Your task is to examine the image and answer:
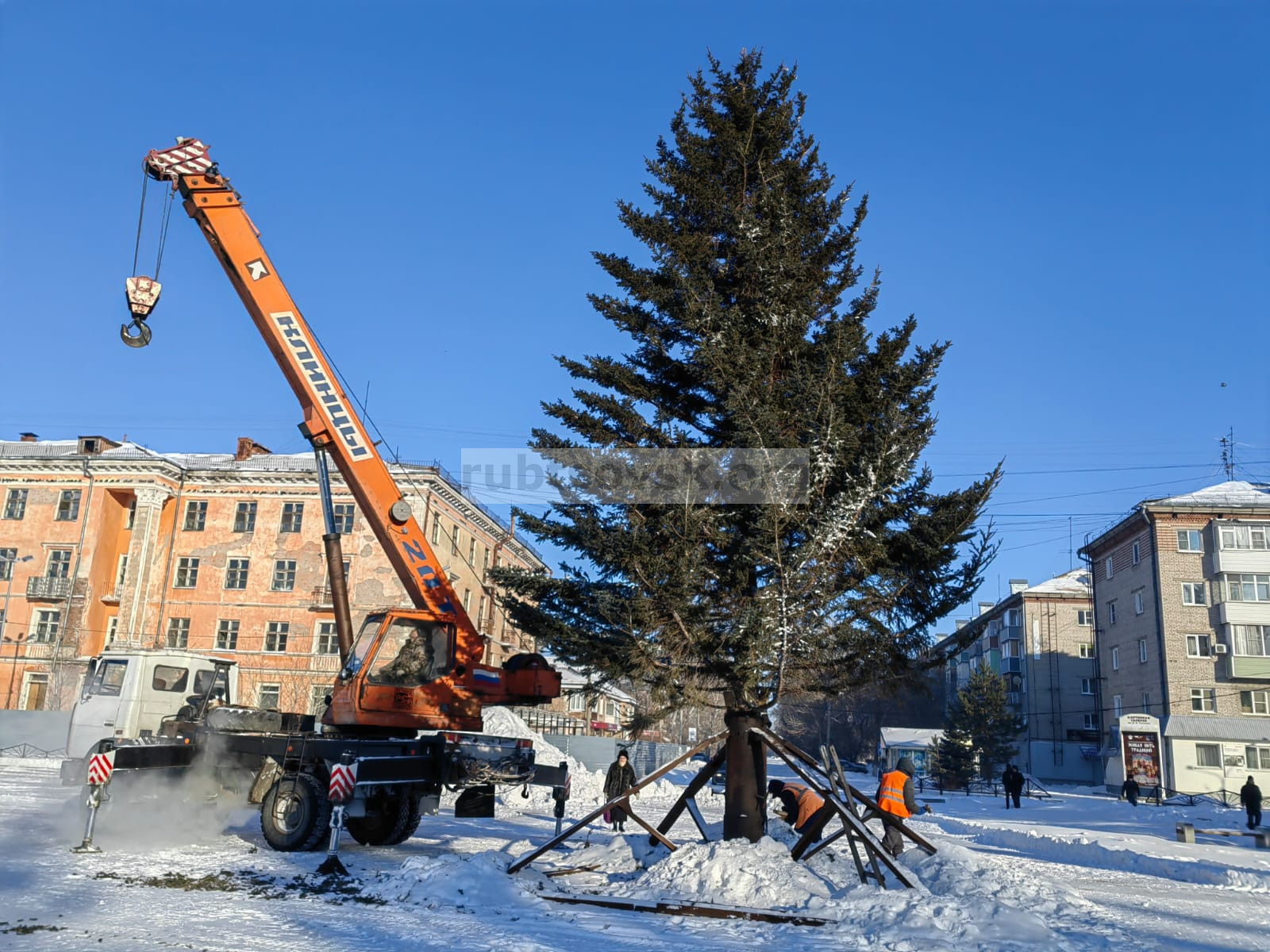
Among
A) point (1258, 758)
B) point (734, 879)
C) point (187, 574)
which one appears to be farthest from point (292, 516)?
point (1258, 758)

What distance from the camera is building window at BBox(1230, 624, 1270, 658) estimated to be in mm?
50875

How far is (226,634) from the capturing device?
50656 millimetres

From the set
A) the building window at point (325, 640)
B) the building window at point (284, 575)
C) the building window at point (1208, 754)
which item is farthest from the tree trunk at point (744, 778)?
the building window at point (1208, 754)

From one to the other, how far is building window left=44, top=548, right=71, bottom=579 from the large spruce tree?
45128mm

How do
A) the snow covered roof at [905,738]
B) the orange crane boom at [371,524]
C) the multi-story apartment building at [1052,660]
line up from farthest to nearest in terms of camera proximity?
the snow covered roof at [905,738] < the multi-story apartment building at [1052,660] < the orange crane boom at [371,524]

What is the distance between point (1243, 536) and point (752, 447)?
1924 inches

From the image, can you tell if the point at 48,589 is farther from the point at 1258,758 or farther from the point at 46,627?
the point at 1258,758

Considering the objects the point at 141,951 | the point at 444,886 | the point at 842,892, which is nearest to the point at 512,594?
the point at 444,886

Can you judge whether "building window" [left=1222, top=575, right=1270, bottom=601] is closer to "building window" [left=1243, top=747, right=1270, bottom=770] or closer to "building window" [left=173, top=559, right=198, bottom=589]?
"building window" [left=1243, top=747, right=1270, bottom=770]

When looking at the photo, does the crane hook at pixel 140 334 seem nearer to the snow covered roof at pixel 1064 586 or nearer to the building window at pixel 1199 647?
the building window at pixel 1199 647

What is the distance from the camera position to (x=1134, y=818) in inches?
1196

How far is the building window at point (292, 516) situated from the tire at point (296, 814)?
40118mm

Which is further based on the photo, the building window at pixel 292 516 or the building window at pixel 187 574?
the building window at pixel 187 574

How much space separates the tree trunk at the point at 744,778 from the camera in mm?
13516
